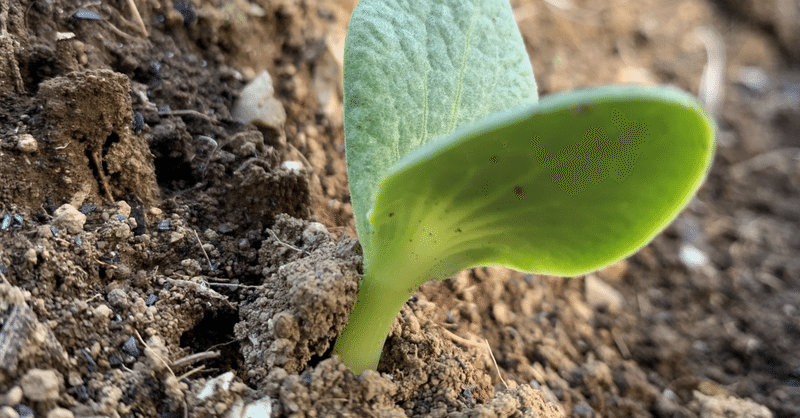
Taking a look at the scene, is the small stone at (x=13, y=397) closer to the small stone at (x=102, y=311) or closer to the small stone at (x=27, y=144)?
the small stone at (x=102, y=311)

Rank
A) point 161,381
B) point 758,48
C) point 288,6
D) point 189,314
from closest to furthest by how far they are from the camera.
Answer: point 161,381 < point 189,314 < point 288,6 < point 758,48

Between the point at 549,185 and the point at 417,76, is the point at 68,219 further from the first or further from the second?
the point at 549,185

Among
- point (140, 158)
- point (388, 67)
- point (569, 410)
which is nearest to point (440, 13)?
point (388, 67)

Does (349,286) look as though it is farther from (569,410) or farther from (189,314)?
(569,410)

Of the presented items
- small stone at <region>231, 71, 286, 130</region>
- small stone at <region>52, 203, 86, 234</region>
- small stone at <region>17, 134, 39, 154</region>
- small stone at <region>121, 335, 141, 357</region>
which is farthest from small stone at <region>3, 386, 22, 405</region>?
small stone at <region>231, 71, 286, 130</region>

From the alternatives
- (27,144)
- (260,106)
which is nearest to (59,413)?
(27,144)

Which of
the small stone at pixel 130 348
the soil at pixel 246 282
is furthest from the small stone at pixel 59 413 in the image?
the small stone at pixel 130 348
